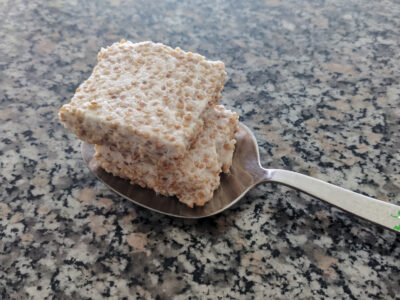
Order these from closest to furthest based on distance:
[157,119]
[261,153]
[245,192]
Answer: [157,119], [245,192], [261,153]

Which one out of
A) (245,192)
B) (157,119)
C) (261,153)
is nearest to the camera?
(157,119)

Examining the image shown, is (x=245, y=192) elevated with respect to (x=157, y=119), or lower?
lower

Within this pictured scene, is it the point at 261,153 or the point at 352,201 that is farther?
the point at 261,153

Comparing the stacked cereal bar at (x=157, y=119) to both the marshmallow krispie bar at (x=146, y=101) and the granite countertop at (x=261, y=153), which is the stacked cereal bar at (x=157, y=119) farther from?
the granite countertop at (x=261, y=153)

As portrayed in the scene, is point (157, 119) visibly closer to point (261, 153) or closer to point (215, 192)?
point (215, 192)

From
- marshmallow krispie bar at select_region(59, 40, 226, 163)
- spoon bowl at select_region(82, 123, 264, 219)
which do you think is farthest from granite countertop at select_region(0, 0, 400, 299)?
marshmallow krispie bar at select_region(59, 40, 226, 163)

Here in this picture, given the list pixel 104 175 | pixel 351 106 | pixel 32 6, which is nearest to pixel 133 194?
pixel 104 175

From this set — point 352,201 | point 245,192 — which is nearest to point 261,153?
Answer: point 245,192

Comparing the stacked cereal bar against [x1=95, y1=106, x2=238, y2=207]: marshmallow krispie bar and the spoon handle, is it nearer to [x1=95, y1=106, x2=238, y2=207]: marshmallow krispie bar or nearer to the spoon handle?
[x1=95, y1=106, x2=238, y2=207]: marshmallow krispie bar
